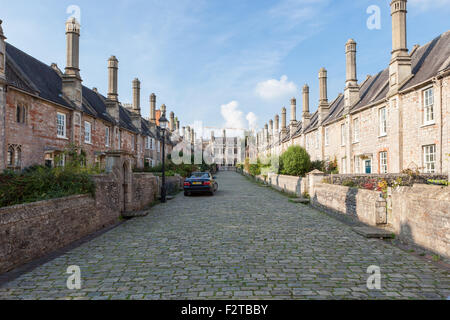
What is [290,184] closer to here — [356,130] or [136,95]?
[356,130]

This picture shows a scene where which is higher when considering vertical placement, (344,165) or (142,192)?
(344,165)

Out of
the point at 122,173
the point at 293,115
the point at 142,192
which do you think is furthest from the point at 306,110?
the point at 122,173

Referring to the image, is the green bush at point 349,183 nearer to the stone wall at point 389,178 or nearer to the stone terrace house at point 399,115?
the stone wall at point 389,178

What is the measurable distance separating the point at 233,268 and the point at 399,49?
19.9 metres

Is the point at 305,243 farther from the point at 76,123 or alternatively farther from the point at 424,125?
the point at 76,123

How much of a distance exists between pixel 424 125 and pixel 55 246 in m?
18.2

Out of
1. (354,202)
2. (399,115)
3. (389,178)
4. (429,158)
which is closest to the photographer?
(354,202)

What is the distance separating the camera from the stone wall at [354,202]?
8102 mm

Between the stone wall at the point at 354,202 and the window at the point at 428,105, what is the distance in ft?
25.6

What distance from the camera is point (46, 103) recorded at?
17.8 metres

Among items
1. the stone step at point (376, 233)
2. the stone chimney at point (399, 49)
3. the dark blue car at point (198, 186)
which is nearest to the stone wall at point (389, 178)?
the stone step at point (376, 233)

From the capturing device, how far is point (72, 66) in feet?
67.9

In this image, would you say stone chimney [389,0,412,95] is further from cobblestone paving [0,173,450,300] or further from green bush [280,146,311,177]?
cobblestone paving [0,173,450,300]
